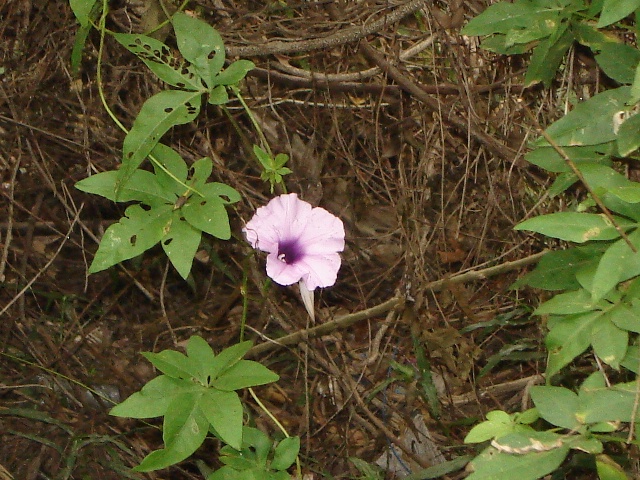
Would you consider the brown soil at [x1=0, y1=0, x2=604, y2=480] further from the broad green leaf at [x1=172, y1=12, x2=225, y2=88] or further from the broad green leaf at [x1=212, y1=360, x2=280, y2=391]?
the broad green leaf at [x1=212, y1=360, x2=280, y2=391]

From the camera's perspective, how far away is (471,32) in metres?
1.85

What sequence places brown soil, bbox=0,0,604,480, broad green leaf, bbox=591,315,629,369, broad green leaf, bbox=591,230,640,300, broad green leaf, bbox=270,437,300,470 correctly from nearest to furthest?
broad green leaf, bbox=591,230,640,300
broad green leaf, bbox=591,315,629,369
broad green leaf, bbox=270,437,300,470
brown soil, bbox=0,0,604,480

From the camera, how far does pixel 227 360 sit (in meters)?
1.76

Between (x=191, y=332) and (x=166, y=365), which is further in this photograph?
(x=191, y=332)

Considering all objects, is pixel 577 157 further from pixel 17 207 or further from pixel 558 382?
pixel 17 207

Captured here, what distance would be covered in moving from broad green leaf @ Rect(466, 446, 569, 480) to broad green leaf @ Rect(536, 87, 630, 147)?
69 centimetres

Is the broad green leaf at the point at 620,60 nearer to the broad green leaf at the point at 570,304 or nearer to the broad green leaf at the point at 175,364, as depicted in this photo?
the broad green leaf at the point at 570,304

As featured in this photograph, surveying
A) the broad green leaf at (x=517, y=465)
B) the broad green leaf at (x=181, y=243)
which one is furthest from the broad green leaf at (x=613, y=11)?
the broad green leaf at (x=181, y=243)

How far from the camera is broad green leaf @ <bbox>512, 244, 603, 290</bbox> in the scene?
176 cm

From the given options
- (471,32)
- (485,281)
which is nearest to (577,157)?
(471,32)

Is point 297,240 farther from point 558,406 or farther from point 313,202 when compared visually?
point 558,406

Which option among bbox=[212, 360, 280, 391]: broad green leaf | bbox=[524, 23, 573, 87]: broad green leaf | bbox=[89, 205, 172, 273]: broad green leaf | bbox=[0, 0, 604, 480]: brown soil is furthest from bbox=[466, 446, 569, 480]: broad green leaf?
bbox=[524, 23, 573, 87]: broad green leaf

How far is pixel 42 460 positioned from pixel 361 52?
1.52 metres

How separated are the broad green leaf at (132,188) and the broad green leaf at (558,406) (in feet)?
3.10
